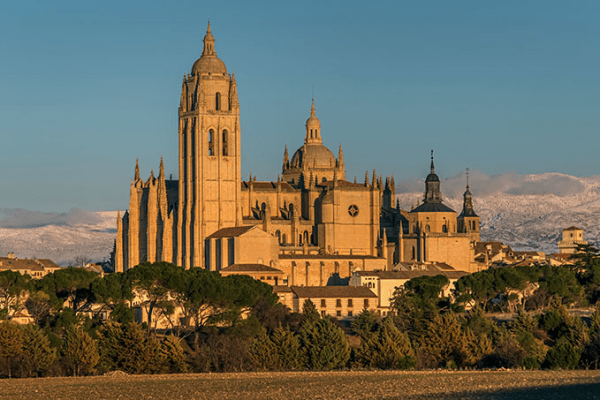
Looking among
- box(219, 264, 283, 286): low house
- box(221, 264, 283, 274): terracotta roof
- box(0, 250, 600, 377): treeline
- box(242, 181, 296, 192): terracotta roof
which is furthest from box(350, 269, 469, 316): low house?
box(242, 181, 296, 192): terracotta roof

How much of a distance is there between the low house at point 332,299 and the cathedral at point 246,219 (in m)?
7.51

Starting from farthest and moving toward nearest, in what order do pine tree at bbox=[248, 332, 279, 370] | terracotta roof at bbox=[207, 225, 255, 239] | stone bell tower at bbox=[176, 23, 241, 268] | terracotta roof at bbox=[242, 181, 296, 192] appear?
terracotta roof at bbox=[242, 181, 296, 192] < stone bell tower at bbox=[176, 23, 241, 268] < terracotta roof at bbox=[207, 225, 255, 239] < pine tree at bbox=[248, 332, 279, 370]

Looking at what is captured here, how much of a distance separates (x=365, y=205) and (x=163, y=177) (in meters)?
16.6

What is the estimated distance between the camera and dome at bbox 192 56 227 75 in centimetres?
10625

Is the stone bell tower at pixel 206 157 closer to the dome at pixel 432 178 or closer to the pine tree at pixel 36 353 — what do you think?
the dome at pixel 432 178

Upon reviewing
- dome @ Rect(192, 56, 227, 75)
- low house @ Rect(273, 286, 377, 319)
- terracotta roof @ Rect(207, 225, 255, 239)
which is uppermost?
dome @ Rect(192, 56, 227, 75)

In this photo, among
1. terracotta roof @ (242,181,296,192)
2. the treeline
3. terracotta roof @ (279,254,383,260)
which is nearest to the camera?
the treeline

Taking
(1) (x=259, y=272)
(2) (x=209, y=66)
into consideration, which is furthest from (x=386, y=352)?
(2) (x=209, y=66)

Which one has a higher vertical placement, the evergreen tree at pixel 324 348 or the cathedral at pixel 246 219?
the cathedral at pixel 246 219

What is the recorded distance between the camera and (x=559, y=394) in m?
39.8

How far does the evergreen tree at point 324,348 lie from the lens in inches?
2100

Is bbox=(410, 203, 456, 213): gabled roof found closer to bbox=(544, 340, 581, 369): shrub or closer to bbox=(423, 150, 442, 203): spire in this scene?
bbox=(423, 150, 442, 203): spire

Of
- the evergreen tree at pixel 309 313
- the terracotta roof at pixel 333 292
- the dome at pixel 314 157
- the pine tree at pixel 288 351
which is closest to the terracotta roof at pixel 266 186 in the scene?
the dome at pixel 314 157

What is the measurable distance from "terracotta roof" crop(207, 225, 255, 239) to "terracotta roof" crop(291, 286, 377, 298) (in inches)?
346
